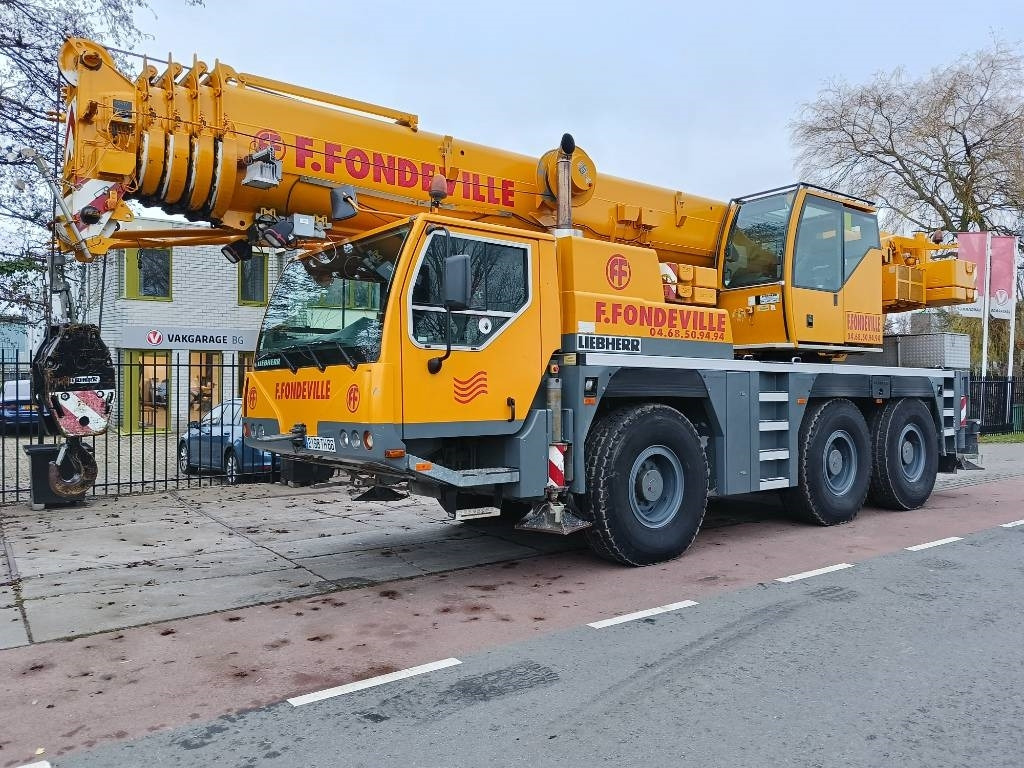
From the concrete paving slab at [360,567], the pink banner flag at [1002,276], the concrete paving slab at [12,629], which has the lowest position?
the concrete paving slab at [12,629]

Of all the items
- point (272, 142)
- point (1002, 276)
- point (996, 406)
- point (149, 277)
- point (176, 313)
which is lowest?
point (996, 406)

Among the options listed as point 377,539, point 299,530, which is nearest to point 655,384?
point 377,539

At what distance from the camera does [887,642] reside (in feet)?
15.9

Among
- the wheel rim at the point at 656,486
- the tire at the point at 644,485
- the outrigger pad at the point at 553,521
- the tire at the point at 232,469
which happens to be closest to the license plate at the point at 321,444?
the outrigger pad at the point at 553,521

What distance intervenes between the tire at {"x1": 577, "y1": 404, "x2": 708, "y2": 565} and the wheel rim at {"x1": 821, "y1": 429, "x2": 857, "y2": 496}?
2226 mm

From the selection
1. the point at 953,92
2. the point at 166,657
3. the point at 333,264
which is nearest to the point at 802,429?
the point at 333,264

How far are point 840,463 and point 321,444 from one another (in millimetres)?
5931

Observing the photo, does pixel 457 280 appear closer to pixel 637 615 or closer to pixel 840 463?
pixel 637 615

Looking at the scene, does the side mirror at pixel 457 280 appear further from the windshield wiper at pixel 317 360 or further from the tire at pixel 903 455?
the tire at pixel 903 455

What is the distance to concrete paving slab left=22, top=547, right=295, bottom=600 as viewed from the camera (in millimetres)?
6402

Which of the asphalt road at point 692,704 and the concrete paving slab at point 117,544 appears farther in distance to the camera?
the concrete paving slab at point 117,544

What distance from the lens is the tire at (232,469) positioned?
1230 centimetres

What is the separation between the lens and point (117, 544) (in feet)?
26.5

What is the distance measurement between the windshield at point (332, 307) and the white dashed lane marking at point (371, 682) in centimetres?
202
